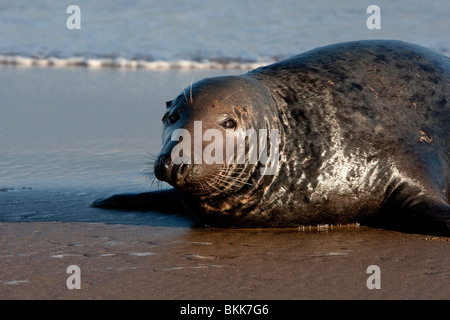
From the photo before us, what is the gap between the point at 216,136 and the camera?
18.1 ft

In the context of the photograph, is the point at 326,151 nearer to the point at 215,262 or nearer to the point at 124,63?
the point at 215,262

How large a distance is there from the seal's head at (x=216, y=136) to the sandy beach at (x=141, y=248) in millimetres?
434

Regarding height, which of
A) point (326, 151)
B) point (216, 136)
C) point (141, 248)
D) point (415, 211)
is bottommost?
point (141, 248)

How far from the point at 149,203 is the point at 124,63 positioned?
801 cm

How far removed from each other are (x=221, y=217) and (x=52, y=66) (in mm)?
8942

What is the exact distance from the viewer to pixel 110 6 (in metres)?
18.9

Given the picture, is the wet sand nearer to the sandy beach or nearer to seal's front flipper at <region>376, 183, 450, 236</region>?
the sandy beach

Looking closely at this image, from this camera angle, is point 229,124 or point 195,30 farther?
point 195,30

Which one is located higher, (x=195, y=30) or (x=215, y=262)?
(x=195, y=30)

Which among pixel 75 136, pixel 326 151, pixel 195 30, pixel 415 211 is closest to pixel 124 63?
pixel 195 30

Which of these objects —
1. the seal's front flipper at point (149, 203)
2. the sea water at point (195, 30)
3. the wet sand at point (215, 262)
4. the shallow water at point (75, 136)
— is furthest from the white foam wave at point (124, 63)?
the wet sand at point (215, 262)

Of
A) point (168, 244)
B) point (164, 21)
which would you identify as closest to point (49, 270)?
point (168, 244)

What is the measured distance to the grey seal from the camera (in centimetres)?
568

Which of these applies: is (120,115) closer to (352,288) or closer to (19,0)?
(352,288)
